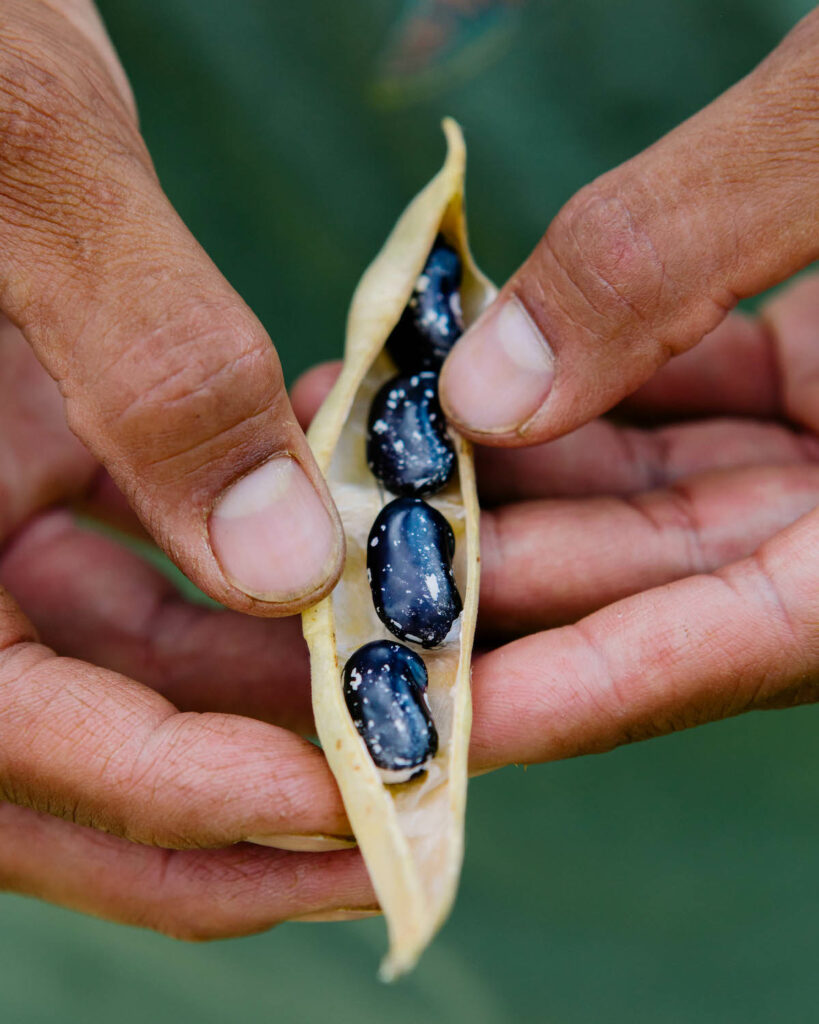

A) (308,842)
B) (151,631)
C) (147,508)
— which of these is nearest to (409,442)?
(147,508)

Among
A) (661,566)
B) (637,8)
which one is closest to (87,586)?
(661,566)

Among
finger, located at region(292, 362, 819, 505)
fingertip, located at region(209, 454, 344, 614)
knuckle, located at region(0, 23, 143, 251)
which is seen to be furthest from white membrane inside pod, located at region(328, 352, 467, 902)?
knuckle, located at region(0, 23, 143, 251)

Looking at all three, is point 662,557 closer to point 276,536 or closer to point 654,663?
point 654,663

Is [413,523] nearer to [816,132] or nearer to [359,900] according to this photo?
[359,900]

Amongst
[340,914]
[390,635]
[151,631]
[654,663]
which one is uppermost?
[390,635]

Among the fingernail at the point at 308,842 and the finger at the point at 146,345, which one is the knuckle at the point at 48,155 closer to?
the finger at the point at 146,345

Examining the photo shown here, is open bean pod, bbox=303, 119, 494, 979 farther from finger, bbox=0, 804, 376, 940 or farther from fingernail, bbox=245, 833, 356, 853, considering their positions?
finger, bbox=0, 804, 376, 940
